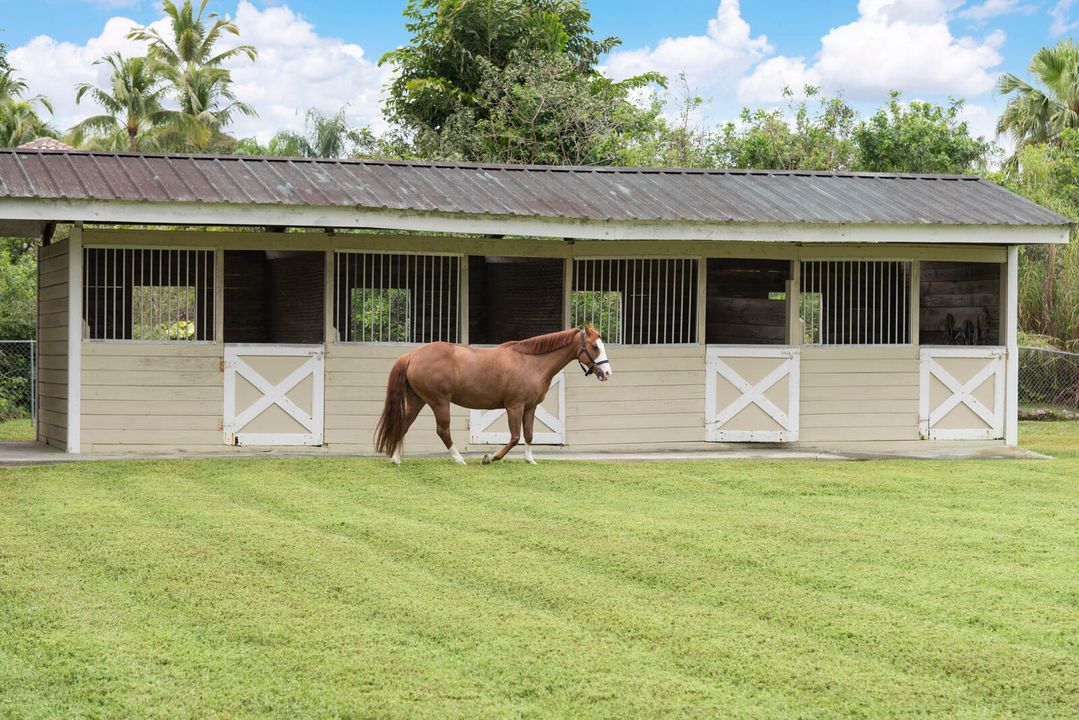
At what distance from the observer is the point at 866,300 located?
1285 cm

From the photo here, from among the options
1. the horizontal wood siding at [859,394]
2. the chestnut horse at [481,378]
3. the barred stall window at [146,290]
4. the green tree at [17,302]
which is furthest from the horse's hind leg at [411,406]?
the green tree at [17,302]

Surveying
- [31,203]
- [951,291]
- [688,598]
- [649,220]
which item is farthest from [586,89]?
[688,598]

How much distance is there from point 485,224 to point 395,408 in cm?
187

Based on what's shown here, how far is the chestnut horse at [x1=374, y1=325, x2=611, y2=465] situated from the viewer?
10.6 metres

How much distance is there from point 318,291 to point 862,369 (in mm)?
5375

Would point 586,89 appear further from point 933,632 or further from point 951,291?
point 933,632

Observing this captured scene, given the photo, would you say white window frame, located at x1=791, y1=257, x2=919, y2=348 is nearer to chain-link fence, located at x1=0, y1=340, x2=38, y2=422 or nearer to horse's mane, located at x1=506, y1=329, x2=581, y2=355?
horse's mane, located at x1=506, y1=329, x2=581, y2=355

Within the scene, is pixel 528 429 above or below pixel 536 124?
below

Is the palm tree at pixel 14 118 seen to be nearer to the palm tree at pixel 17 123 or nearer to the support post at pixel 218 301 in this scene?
the palm tree at pixel 17 123

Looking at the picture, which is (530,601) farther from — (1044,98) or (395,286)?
(1044,98)

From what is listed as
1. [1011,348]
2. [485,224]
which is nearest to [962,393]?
[1011,348]

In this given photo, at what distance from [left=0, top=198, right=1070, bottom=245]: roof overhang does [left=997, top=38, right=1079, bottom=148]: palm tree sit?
25213 millimetres

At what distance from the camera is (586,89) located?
24.5 m

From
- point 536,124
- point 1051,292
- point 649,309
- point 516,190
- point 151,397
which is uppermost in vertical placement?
point 536,124
